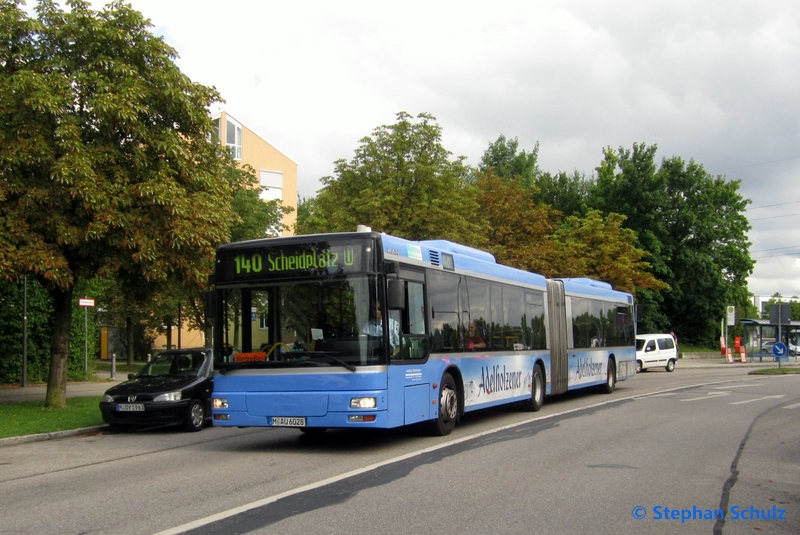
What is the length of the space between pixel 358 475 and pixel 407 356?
8.61ft

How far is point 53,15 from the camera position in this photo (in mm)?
16734

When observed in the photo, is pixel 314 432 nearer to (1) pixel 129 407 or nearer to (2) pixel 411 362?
(2) pixel 411 362

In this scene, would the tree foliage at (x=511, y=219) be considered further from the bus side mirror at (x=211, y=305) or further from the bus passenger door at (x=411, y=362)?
the bus side mirror at (x=211, y=305)

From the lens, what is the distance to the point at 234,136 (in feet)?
169

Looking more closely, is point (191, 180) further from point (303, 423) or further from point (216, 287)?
point (303, 423)

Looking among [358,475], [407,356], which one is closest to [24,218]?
[407,356]

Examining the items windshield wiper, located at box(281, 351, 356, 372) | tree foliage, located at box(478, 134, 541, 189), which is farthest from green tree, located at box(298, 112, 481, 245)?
tree foliage, located at box(478, 134, 541, 189)

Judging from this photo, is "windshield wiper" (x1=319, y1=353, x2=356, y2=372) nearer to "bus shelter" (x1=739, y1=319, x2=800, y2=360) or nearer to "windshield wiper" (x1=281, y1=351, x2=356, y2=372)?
"windshield wiper" (x1=281, y1=351, x2=356, y2=372)

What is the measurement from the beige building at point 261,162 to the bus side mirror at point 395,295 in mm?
41139

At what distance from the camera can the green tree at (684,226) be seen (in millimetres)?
59219

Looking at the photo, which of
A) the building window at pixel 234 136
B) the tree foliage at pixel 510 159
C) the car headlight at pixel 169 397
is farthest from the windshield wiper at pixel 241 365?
the tree foliage at pixel 510 159

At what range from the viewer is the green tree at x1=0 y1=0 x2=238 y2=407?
49.8 feet

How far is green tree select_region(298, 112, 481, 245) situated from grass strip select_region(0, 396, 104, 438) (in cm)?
1199

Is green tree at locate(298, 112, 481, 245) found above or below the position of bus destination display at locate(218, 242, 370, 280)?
above
